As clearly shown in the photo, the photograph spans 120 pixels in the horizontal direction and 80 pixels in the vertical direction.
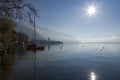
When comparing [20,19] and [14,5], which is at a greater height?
[14,5]

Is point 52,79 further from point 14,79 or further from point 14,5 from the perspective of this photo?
point 14,5

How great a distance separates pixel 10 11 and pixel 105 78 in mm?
16007

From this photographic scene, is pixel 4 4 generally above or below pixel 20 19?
above

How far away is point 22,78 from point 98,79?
406 inches

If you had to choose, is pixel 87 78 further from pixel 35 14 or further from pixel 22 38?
pixel 22 38

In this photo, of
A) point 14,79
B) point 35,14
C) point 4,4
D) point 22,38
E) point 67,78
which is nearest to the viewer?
point 4,4

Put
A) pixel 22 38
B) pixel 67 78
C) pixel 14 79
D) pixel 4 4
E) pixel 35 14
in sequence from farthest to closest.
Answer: pixel 22 38 → pixel 67 78 → pixel 14 79 → pixel 35 14 → pixel 4 4

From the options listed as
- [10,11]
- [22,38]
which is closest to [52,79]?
[10,11]

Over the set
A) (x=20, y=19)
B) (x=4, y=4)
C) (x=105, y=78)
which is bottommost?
(x=105, y=78)

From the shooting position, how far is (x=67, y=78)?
72.8 ft

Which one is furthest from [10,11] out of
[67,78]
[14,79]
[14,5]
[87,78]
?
[87,78]

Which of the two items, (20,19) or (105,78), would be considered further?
(105,78)

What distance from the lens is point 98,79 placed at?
2166 centimetres

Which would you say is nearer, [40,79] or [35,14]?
[35,14]
